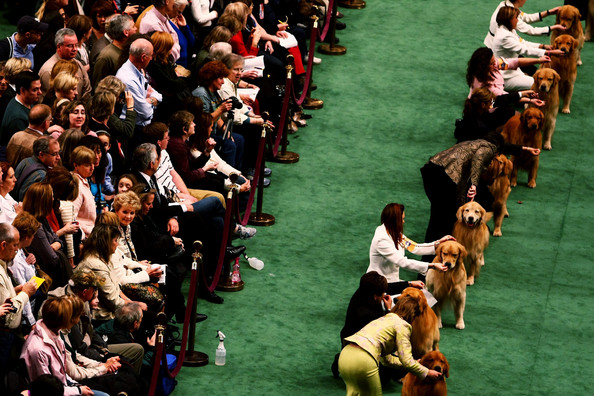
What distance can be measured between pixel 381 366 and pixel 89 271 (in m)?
2.74

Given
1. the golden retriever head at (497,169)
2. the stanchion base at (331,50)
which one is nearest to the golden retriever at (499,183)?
the golden retriever head at (497,169)

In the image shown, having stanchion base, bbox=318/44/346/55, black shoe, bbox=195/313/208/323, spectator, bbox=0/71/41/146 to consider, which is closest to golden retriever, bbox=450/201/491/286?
black shoe, bbox=195/313/208/323

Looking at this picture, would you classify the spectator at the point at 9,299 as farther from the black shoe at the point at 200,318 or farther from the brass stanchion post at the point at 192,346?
the black shoe at the point at 200,318

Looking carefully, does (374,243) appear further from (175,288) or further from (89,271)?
(89,271)

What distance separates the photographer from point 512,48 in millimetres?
14312

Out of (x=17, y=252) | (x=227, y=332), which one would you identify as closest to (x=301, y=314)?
(x=227, y=332)

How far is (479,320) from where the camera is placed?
11359mm

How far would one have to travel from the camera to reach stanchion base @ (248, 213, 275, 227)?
12.5 metres

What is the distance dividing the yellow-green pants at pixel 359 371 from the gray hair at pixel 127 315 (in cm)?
166

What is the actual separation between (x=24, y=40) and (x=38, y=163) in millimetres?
2507

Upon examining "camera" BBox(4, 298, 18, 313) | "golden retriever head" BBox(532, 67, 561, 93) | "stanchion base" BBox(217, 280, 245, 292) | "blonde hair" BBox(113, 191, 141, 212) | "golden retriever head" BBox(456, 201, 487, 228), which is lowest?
"stanchion base" BBox(217, 280, 245, 292)

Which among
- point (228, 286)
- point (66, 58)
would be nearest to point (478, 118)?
point (228, 286)

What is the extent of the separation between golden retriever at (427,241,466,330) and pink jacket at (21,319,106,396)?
387 cm

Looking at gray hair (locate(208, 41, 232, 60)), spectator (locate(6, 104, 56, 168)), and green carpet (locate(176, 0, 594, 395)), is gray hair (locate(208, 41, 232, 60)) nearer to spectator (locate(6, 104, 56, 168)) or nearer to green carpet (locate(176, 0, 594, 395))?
green carpet (locate(176, 0, 594, 395))
